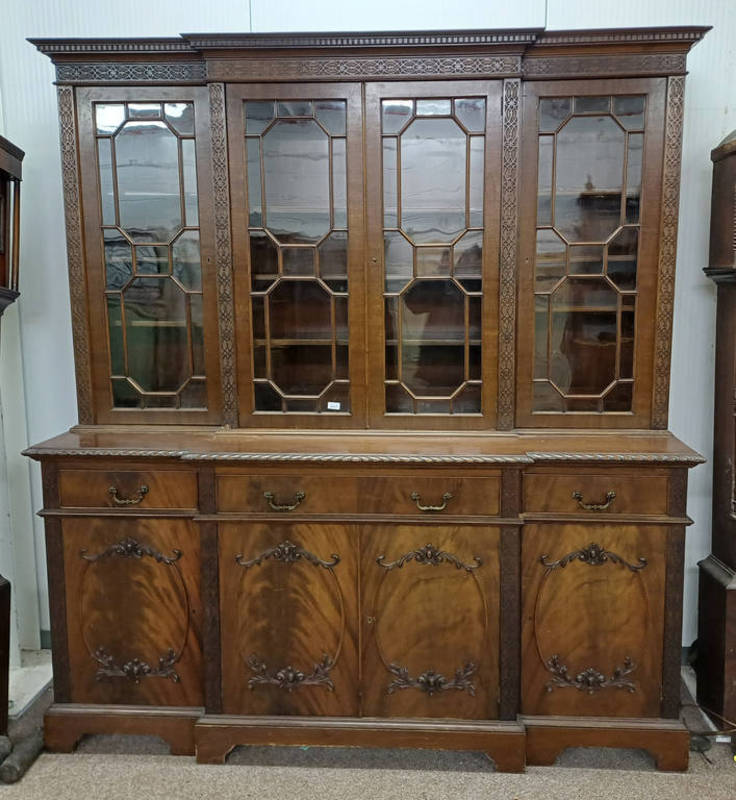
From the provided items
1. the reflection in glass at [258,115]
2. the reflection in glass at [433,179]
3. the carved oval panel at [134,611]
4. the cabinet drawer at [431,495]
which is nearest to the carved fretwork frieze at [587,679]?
the cabinet drawer at [431,495]

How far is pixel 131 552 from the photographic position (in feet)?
6.64

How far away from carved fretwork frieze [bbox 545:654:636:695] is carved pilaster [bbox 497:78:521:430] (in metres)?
0.75

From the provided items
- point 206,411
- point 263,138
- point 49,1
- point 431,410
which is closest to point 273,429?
point 206,411

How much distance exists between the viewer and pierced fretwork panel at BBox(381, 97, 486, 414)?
2.04 m

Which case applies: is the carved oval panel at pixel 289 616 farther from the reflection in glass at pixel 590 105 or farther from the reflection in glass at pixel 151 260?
the reflection in glass at pixel 590 105

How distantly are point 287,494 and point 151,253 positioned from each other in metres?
0.93

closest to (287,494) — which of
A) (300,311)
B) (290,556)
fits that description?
(290,556)

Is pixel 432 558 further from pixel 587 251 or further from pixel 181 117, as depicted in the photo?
pixel 181 117

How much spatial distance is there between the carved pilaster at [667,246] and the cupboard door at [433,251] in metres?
0.51

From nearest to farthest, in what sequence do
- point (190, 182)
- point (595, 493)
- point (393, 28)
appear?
point (595, 493), point (190, 182), point (393, 28)

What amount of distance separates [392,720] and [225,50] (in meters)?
2.11

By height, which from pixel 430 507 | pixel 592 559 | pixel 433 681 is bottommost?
pixel 433 681

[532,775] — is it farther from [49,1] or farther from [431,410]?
[49,1]

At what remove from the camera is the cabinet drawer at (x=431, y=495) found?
192 cm
